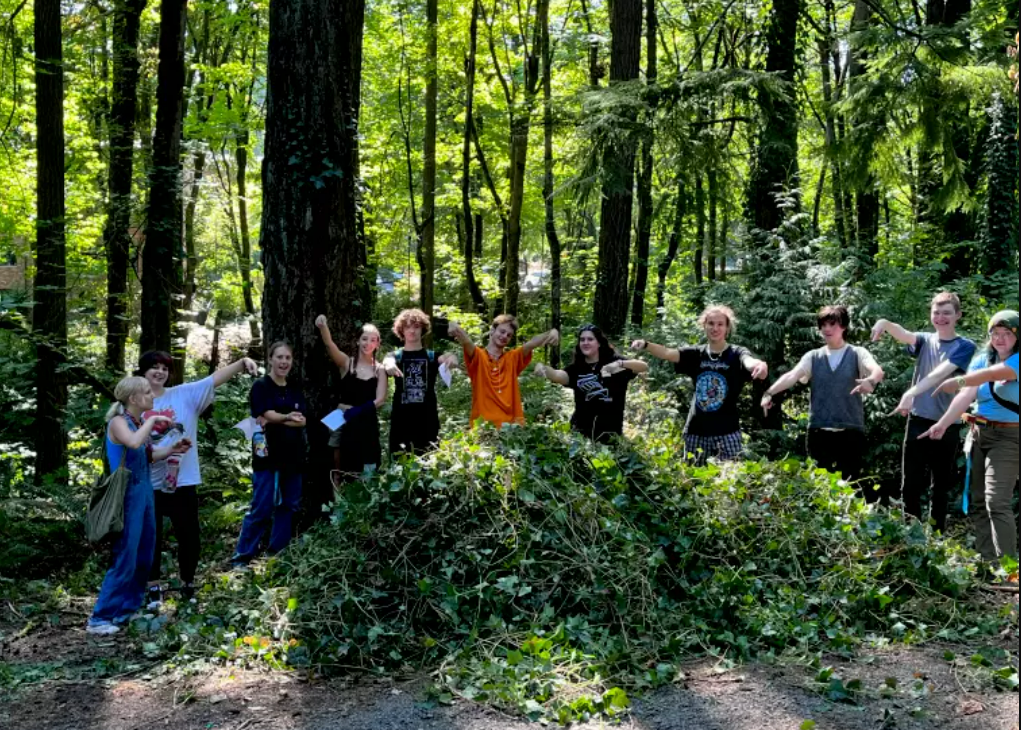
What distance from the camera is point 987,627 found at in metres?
4.89

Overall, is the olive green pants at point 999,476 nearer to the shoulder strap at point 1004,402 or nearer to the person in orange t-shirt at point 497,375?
the shoulder strap at point 1004,402

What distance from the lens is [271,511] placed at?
674 centimetres

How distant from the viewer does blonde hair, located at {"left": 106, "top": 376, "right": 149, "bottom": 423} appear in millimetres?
5586

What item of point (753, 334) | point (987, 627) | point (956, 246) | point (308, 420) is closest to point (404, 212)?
point (956, 246)

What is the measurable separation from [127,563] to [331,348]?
215 cm

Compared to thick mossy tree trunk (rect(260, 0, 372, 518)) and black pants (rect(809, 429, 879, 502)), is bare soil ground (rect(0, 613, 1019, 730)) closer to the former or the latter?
black pants (rect(809, 429, 879, 502))

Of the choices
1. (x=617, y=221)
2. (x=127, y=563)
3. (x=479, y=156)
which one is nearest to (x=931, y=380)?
(x=127, y=563)

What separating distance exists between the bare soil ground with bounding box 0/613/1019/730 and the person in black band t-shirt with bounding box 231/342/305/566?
1.84m

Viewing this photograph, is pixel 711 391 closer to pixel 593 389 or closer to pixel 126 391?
pixel 593 389

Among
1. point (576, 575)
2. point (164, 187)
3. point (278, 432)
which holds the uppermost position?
point (164, 187)

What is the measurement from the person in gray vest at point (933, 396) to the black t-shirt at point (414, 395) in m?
3.38

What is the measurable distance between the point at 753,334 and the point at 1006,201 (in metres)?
6.73

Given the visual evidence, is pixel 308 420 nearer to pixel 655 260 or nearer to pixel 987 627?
pixel 987 627

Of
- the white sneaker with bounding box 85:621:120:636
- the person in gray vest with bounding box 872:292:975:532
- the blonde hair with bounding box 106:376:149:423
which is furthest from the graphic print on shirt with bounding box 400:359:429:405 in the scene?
the person in gray vest with bounding box 872:292:975:532
